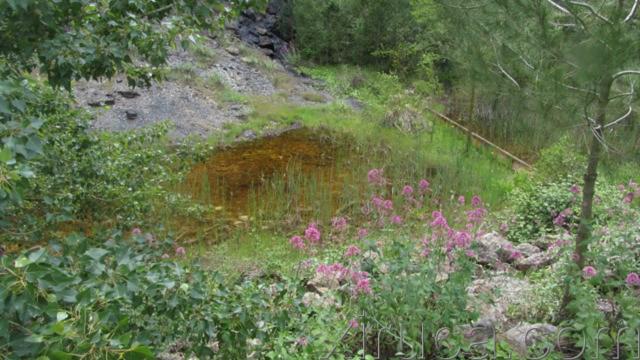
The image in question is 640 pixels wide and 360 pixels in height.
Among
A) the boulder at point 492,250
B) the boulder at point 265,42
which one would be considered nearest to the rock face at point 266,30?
the boulder at point 265,42

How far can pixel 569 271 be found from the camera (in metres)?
2.84

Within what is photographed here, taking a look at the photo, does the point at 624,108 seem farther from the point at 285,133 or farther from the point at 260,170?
the point at 285,133

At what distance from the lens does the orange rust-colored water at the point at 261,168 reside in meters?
6.59

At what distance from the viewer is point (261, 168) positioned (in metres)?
8.02

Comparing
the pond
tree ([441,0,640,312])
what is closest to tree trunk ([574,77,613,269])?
tree ([441,0,640,312])

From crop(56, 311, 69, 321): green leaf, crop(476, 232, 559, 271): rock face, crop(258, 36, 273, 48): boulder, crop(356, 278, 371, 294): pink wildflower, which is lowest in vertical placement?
crop(476, 232, 559, 271): rock face

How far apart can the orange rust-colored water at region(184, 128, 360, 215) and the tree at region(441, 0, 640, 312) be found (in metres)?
3.42

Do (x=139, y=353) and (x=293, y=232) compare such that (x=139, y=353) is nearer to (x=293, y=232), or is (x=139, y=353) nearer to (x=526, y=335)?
(x=526, y=335)

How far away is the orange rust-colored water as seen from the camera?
659cm

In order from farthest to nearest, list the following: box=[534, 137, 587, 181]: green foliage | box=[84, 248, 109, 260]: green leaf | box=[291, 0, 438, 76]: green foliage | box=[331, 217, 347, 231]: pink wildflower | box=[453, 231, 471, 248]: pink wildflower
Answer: box=[291, 0, 438, 76]: green foliage, box=[534, 137, 587, 181]: green foliage, box=[331, 217, 347, 231]: pink wildflower, box=[453, 231, 471, 248]: pink wildflower, box=[84, 248, 109, 260]: green leaf

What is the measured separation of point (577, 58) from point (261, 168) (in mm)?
5804

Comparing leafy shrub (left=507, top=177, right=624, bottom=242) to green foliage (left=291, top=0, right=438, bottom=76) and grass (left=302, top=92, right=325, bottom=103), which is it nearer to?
grass (left=302, top=92, right=325, bottom=103)

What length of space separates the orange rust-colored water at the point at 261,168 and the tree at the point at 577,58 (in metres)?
3.42

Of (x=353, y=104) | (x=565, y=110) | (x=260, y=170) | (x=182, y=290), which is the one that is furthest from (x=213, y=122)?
(x=182, y=290)
